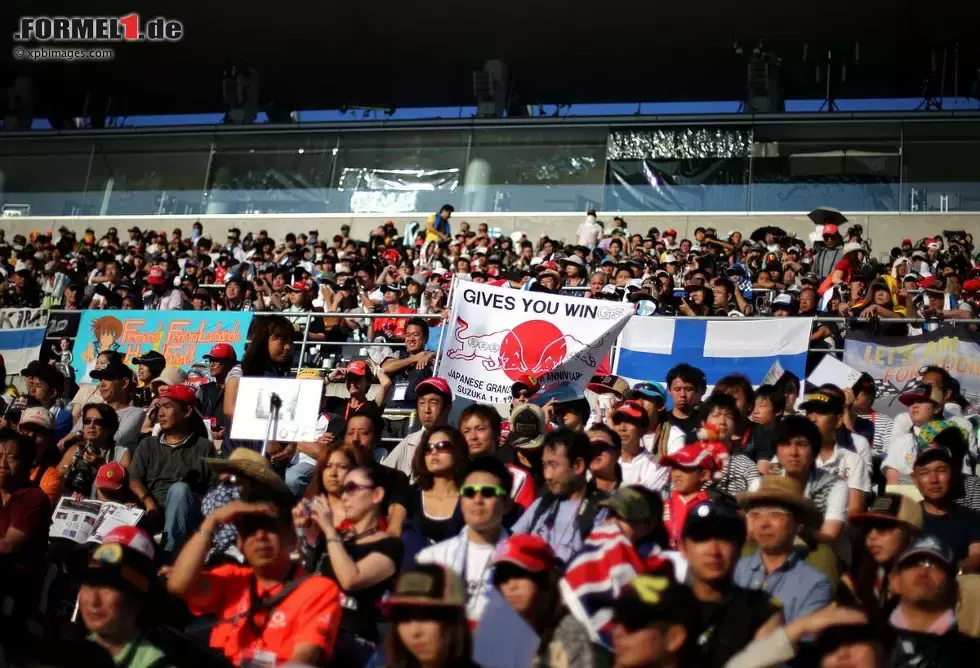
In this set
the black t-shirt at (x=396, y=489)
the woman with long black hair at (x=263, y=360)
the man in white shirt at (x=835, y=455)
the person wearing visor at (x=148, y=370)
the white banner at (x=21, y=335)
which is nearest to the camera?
the black t-shirt at (x=396, y=489)

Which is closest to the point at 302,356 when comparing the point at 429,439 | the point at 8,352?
the point at 8,352

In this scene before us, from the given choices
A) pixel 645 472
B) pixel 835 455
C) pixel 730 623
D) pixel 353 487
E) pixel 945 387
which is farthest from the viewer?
pixel 945 387

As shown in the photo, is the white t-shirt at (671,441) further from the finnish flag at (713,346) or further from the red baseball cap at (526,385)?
the finnish flag at (713,346)

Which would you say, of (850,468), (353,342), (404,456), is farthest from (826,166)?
(404,456)

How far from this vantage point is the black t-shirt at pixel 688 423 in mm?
8440

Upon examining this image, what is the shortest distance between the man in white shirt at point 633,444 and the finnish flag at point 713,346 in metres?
3.54

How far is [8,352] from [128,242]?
34.9ft

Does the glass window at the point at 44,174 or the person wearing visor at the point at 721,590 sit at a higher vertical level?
the glass window at the point at 44,174

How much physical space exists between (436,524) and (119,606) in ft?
6.09

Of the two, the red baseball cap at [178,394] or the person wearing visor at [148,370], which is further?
the person wearing visor at [148,370]

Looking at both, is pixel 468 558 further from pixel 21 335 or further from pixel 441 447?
pixel 21 335

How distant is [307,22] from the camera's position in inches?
1163

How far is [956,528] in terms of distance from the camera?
6.48 meters

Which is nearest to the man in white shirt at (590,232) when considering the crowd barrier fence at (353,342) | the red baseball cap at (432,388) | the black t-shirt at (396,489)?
the crowd barrier fence at (353,342)
